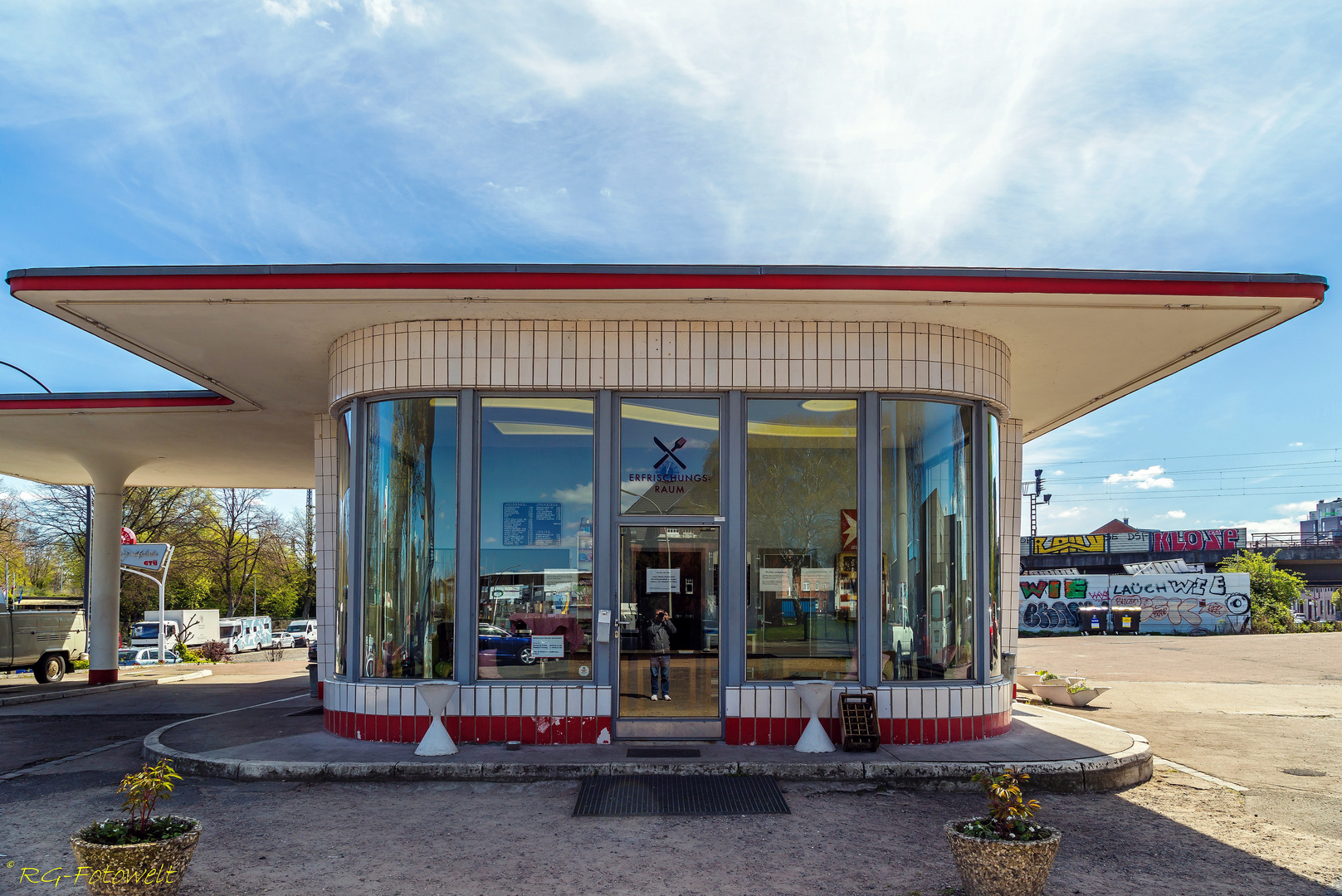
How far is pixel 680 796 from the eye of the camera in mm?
7438

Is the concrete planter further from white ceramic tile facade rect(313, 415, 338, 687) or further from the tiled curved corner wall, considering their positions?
white ceramic tile facade rect(313, 415, 338, 687)

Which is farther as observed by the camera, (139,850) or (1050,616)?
(1050,616)

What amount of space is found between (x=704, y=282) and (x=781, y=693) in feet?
13.3

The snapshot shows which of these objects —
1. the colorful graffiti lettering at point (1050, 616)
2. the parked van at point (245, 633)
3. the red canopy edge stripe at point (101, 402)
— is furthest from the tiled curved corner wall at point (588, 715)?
the parked van at point (245, 633)

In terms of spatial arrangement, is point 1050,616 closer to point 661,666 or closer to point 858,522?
point 858,522

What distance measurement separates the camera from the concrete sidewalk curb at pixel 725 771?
7.88 m

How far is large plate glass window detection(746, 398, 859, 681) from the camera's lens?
30.1ft

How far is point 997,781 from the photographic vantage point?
199 inches

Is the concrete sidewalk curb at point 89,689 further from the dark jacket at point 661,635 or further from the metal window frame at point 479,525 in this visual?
the dark jacket at point 661,635

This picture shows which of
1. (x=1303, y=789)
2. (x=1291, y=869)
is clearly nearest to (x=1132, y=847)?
(x=1291, y=869)

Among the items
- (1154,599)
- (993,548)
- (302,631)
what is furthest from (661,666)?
(302,631)

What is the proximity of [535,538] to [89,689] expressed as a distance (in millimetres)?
13821

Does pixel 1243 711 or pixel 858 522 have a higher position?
pixel 858 522

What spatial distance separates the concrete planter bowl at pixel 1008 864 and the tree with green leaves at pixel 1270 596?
3965 cm
